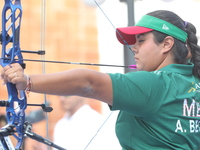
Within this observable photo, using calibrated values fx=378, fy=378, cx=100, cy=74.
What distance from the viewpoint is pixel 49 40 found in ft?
8.36

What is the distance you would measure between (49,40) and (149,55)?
1.25 meters

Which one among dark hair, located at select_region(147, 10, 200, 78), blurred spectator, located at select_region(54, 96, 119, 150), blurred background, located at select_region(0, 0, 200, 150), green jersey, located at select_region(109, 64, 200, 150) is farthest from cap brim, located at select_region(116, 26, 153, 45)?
blurred spectator, located at select_region(54, 96, 119, 150)

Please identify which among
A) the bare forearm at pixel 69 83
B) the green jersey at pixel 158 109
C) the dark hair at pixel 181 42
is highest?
the dark hair at pixel 181 42

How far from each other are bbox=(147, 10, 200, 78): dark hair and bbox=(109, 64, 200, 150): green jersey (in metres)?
0.06

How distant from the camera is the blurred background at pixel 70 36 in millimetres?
2447

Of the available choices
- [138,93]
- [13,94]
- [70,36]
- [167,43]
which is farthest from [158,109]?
[70,36]

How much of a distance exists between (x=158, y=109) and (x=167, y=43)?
0.30 metres

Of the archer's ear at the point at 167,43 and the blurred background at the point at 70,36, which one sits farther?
the blurred background at the point at 70,36

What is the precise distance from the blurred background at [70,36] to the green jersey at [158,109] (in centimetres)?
114

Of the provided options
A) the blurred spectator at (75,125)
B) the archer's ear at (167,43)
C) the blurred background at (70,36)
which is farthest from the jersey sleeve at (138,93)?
the blurred spectator at (75,125)

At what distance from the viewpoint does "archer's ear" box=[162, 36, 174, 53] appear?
142 centimetres

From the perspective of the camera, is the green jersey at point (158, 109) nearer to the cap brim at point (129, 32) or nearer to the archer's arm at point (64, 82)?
the archer's arm at point (64, 82)

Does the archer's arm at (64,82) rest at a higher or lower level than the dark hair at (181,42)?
lower

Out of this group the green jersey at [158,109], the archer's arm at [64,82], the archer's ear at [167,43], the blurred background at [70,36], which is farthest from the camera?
the blurred background at [70,36]
